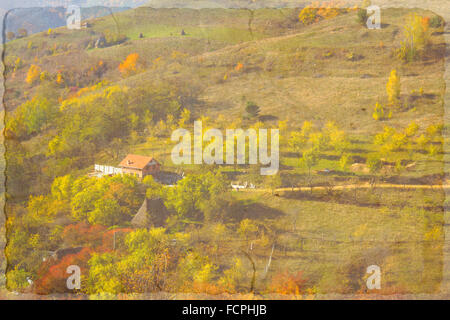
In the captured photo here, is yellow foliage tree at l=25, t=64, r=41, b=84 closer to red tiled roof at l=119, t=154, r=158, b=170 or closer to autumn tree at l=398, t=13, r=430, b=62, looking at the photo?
red tiled roof at l=119, t=154, r=158, b=170

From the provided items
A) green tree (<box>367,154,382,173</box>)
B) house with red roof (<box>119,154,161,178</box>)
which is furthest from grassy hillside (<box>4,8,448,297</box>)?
house with red roof (<box>119,154,161,178</box>)

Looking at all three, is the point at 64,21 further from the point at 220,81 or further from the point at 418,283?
the point at 418,283

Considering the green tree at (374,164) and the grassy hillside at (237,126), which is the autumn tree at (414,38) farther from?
the green tree at (374,164)

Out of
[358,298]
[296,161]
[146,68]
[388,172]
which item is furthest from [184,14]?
[358,298]

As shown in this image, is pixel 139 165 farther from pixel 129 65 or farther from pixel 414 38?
pixel 414 38

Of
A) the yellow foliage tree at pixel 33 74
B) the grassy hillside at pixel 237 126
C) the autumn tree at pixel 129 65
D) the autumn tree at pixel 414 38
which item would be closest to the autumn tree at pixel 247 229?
the grassy hillside at pixel 237 126
